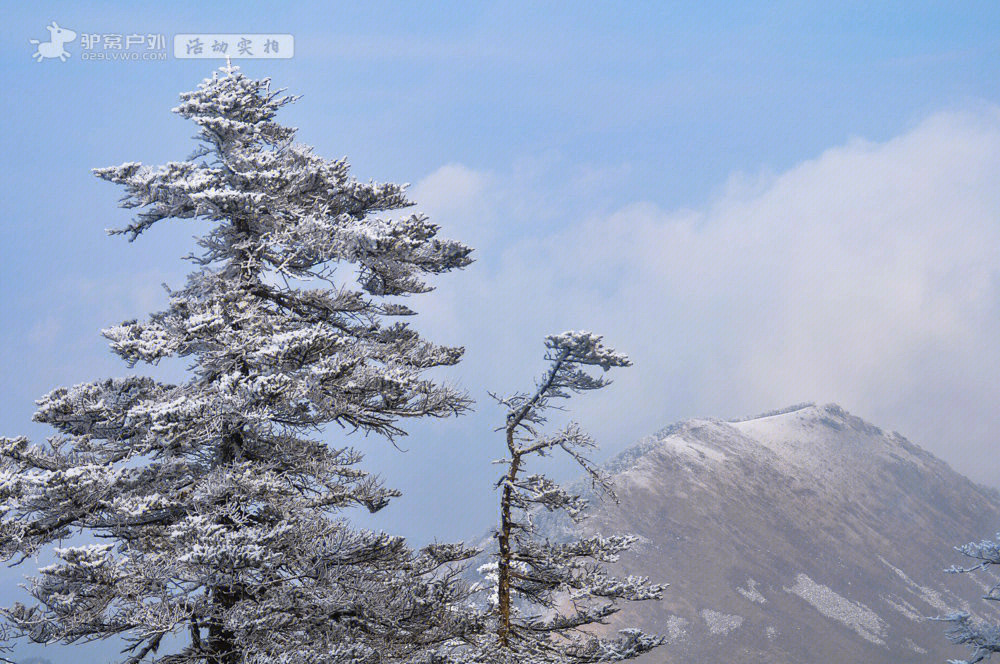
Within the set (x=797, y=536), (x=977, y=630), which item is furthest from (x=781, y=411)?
(x=977, y=630)

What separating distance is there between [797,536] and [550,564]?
367ft

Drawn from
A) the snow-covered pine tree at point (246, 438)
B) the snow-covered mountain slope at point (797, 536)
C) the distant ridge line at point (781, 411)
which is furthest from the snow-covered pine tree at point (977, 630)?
the distant ridge line at point (781, 411)

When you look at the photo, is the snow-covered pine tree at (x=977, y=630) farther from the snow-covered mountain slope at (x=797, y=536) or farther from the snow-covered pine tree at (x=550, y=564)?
the snow-covered mountain slope at (x=797, y=536)

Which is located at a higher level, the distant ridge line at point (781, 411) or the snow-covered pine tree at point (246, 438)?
the distant ridge line at point (781, 411)

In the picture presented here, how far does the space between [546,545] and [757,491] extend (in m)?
116

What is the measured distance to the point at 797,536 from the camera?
112938 mm

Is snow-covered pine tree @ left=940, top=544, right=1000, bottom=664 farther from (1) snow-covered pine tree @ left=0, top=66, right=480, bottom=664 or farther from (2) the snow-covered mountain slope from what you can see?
(2) the snow-covered mountain slope

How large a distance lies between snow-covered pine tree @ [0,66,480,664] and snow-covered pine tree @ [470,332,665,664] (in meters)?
1.26

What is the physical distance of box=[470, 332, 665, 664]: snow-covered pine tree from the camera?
12539 mm

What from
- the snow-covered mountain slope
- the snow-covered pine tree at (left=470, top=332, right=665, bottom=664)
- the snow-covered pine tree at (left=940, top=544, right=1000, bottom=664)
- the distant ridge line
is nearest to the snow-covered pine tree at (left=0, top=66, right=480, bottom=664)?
the snow-covered pine tree at (left=470, top=332, right=665, bottom=664)

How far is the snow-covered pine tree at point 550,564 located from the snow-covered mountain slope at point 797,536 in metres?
69.3

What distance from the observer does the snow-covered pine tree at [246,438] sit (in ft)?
32.2

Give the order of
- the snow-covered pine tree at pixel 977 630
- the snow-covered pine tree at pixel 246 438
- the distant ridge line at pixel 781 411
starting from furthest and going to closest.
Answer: the distant ridge line at pixel 781 411, the snow-covered pine tree at pixel 977 630, the snow-covered pine tree at pixel 246 438

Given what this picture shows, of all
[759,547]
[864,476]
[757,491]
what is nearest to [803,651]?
[759,547]
